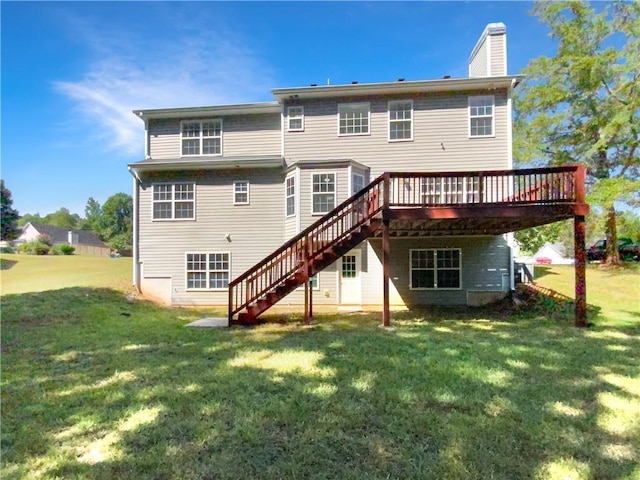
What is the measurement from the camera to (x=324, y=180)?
12.0 m

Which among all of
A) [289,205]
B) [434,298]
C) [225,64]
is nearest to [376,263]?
[434,298]

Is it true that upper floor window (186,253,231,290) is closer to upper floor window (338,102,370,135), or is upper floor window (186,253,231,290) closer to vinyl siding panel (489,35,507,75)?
upper floor window (338,102,370,135)

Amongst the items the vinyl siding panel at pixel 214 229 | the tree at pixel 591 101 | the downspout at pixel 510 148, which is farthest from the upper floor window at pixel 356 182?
the tree at pixel 591 101

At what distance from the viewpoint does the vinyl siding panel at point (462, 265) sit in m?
12.2

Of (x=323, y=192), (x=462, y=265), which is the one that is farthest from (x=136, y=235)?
(x=462, y=265)

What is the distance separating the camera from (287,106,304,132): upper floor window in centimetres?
1291

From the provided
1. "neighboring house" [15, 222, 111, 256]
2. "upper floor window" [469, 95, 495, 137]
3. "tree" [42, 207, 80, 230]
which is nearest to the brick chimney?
"upper floor window" [469, 95, 495, 137]

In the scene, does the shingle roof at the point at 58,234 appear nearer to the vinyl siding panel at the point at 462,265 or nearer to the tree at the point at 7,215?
the tree at the point at 7,215

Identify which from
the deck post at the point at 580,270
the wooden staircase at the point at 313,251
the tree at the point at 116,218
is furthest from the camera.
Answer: the tree at the point at 116,218

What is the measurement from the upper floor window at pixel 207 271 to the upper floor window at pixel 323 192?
13.5ft

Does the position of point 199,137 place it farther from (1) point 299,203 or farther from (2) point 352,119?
(2) point 352,119

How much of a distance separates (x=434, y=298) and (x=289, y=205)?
20.9ft

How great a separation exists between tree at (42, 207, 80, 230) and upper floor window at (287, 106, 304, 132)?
89649 millimetres

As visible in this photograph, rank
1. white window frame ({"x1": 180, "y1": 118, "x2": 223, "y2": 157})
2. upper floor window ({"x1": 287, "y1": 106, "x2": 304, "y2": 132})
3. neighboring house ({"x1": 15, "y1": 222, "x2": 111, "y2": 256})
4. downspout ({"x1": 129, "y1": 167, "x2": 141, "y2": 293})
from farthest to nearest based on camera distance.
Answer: neighboring house ({"x1": 15, "y1": 222, "x2": 111, "y2": 256}), white window frame ({"x1": 180, "y1": 118, "x2": 223, "y2": 157}), downspout ({"x1": 129, "y1": 167, "x2": 141, "y2": 293}), upper floor window ({"x1": 287, "y1": 106, "x2": 304, "y2": 132})
